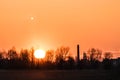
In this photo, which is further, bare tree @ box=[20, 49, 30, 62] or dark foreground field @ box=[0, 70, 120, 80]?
bare tree @ box=[20, 49, 30, 62]

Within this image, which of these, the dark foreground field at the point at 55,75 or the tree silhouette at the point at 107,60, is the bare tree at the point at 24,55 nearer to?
the tree silhouette at the point at 107,60

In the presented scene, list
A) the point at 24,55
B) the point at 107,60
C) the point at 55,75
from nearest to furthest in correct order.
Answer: the point at 55,75
the point at 107,60
the point at 24,55

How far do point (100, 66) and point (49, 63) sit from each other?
4.14 metres

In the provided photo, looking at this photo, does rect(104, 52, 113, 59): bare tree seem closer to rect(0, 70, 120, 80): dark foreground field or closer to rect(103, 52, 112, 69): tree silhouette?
rect(103, 52, 112, 69): tree silhouette

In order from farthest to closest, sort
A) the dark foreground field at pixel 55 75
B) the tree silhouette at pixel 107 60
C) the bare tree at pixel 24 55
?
1. the bare tree at pixel 24 55
2. the tree silhouette at pixel 107 60
3. the dark foreground field at pixel 55 75

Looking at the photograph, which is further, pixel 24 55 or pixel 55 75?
pixel 24 55

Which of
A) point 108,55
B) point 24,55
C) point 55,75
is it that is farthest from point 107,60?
point 55,75

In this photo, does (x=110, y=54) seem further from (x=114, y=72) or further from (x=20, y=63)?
(x=114, y=72)

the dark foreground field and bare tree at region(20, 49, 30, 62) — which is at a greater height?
bare tree at region(20, 49, 30, 62)

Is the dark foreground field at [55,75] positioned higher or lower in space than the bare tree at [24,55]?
lower

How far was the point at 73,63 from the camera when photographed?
41781 millimetres

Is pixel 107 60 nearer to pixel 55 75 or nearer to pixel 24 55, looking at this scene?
pixel 24 55

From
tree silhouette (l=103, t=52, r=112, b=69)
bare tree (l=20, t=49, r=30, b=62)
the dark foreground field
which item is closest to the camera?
the dark foreground field

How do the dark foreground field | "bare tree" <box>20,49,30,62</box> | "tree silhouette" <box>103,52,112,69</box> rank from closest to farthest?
the dark foreground field → "tree silhouette" <box>103,52,112,69</box> → "bare tree" <box>20,49,30,62</box>
